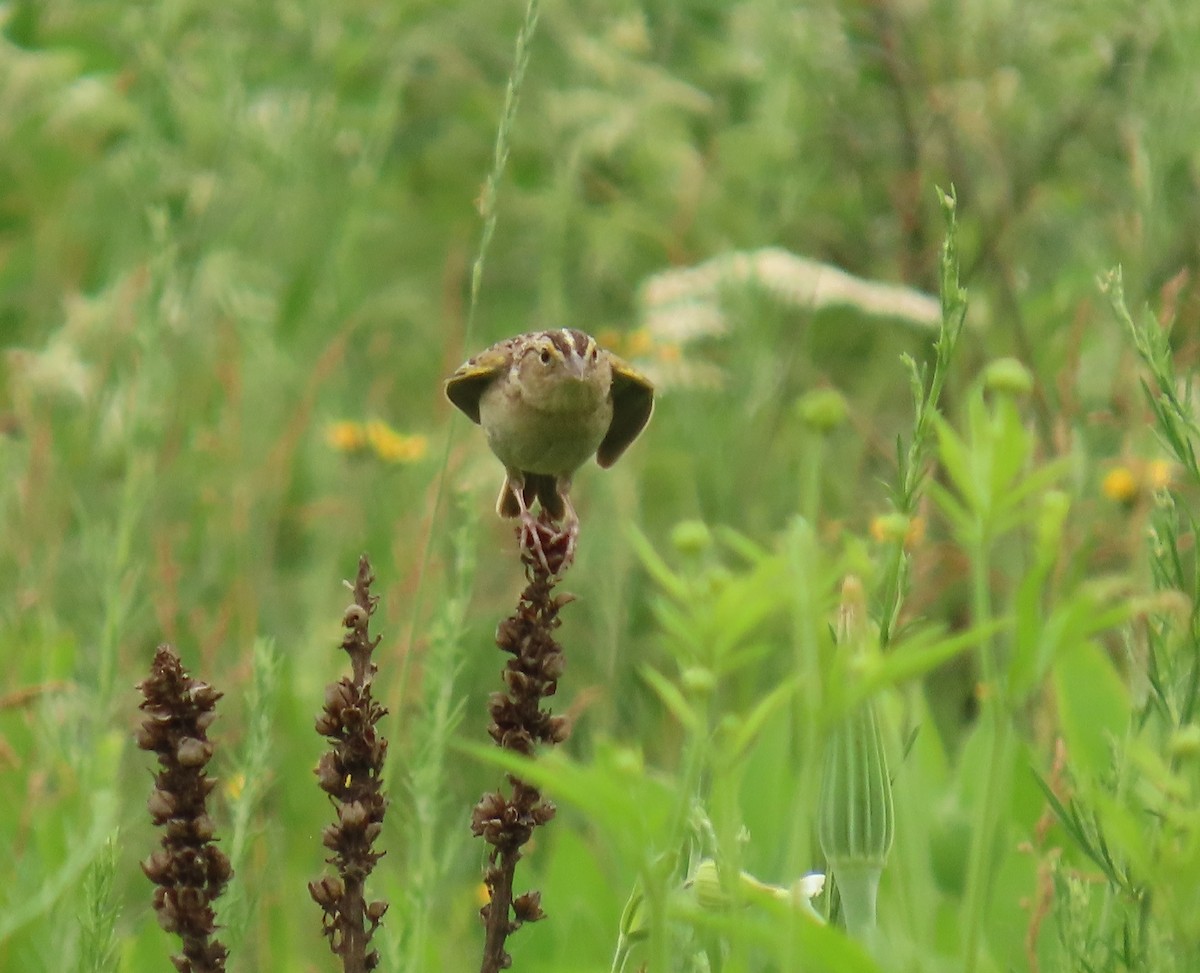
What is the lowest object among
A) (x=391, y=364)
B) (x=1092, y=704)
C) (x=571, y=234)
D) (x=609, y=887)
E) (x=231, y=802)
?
(x=391, y=364)

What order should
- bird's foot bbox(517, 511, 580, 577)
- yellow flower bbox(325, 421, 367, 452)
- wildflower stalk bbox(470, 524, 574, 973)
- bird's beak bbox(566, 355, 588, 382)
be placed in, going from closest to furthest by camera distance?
wildflower stalk bbox(470, 524, 574, 973), bird's foot bbox(517, 511, 580, 577), bird's beak bbox(566, 355, 588, 382), yellow flower bbox(325, 421, 367, 452)

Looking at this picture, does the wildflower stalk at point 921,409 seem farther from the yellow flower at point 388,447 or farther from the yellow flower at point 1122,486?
the yellow flower at point 388,447

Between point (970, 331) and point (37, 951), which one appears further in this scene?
point (970, 331)

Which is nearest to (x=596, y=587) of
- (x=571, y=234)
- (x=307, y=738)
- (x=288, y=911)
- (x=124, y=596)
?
(x=307, y=738)

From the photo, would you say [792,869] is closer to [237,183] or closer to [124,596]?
[124,596]

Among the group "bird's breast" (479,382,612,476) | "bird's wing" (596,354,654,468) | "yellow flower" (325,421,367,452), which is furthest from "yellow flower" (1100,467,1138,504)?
"yellow flower" (325,421,367,452)

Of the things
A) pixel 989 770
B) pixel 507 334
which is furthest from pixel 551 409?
pixel 507 334

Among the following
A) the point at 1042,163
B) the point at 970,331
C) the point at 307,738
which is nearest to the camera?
the point at 307,738

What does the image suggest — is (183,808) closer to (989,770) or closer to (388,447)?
(989,770)

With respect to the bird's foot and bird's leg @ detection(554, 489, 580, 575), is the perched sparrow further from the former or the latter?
the bird's foot
